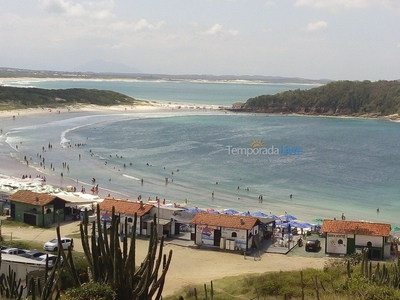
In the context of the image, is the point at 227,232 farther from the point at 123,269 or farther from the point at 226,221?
the point at 123,269

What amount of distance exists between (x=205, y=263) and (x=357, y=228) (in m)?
8.40

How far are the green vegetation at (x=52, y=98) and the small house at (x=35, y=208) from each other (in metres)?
84.2

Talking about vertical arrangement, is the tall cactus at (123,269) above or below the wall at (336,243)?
above

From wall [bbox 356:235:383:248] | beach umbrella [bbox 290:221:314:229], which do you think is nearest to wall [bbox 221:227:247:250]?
wall [bbox 356:235:383:248]

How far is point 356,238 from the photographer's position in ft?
91.6

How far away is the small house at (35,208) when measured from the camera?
32.4 metres

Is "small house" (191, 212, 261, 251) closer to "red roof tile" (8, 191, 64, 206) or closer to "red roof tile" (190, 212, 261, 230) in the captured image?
"red roof tile" (190, 212, 261, 230)

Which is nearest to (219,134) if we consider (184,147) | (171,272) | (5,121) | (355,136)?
(184,147)

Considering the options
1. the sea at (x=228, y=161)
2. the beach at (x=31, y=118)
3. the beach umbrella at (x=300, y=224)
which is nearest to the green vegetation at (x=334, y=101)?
the beach at (x=31, y=118)

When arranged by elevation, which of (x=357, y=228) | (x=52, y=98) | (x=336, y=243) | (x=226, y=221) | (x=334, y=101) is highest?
(x=334, y=101)

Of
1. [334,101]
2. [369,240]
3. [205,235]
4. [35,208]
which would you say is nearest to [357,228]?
[369,240]

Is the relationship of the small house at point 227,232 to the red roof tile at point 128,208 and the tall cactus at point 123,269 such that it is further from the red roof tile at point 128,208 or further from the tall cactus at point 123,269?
the tall cactus at point 123,269

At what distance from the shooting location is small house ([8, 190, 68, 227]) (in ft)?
106

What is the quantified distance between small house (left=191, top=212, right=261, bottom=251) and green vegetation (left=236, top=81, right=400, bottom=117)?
398ft
